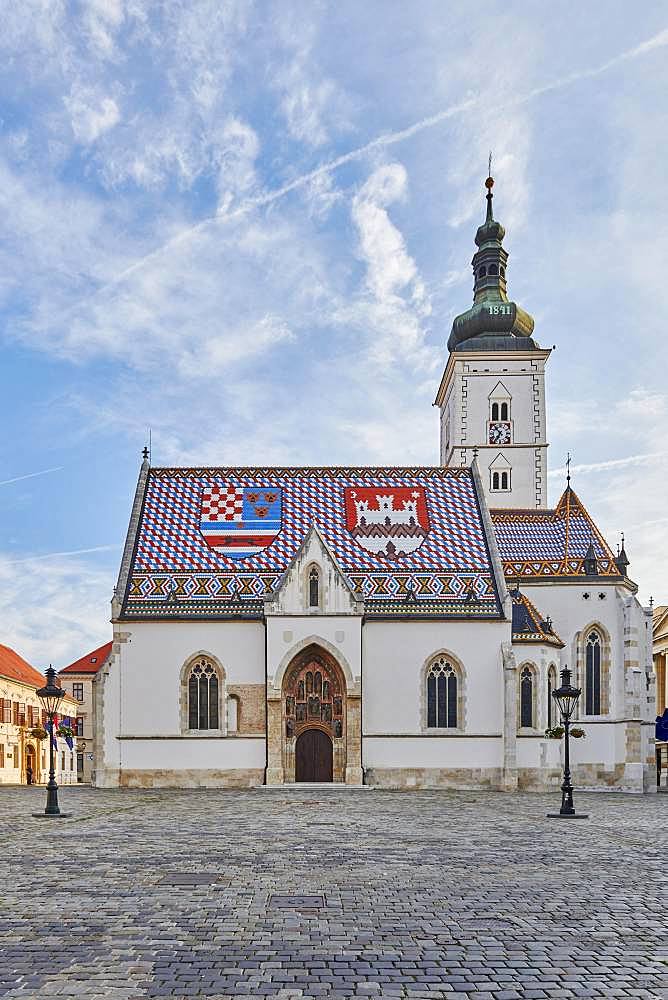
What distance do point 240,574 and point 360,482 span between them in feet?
24.7

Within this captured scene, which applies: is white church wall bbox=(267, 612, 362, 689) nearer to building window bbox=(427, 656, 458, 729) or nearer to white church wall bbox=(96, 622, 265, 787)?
white church wall bbox=(96, 622, 265, 787)

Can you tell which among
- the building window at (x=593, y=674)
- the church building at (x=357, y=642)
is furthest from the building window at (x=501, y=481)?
the building window at (x=593, y=674)

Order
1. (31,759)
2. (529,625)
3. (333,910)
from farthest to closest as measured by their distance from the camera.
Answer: (31,759), (529,625), (333,910)

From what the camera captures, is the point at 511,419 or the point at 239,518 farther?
the point at 511,419

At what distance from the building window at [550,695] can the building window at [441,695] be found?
4083 mm

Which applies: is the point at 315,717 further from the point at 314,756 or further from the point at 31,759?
the point at 31,759

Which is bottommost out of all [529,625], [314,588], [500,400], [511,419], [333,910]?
[333,910]

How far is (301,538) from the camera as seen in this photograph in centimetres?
4044

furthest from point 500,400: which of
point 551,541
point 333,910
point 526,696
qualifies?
point 333,910

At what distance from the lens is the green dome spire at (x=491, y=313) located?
58406 millimetres

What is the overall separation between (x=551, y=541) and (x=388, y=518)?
8.03 m

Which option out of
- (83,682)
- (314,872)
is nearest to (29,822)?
(314,872)

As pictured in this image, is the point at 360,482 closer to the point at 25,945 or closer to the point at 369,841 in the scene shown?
the point at 369,841

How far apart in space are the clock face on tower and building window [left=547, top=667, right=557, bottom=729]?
796 inches
